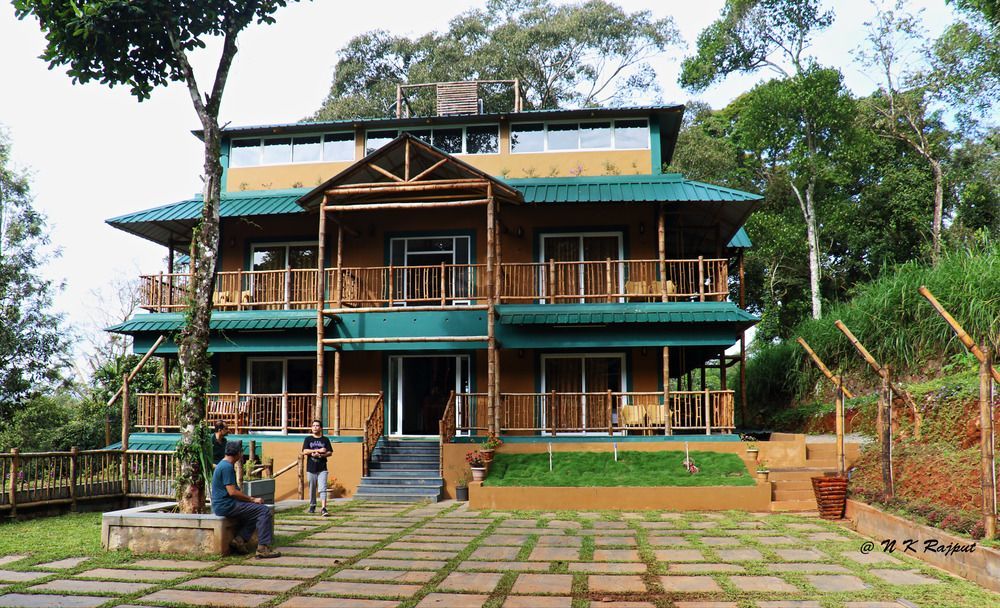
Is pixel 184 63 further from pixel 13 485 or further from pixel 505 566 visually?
pixel 505 566

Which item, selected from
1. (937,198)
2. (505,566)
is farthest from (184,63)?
(937,198)

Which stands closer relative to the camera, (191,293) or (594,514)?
(191,293)

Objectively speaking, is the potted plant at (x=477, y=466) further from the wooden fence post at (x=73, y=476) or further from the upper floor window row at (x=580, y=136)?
the upper floor window row at (x=580, y=136)

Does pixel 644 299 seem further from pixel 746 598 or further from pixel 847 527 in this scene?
pixel 746 598

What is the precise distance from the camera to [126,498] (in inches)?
536

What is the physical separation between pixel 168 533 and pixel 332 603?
3.06 metres

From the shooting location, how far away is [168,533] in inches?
327

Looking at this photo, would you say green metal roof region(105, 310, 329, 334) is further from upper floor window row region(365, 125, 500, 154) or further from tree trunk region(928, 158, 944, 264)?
tree trunk region(928, 158, 944, 264)

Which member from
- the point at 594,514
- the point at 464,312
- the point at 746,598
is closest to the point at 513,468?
the point at 594,514

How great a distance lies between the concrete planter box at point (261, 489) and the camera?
1200 cm

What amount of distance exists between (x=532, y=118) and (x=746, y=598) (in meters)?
13.5

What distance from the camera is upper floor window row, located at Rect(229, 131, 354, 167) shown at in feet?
61.2

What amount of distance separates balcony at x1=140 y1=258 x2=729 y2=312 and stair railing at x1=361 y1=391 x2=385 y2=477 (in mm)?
2356

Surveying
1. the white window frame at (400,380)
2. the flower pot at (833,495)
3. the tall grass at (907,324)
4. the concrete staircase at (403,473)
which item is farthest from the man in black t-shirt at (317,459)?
the tall grass at (907,324)
